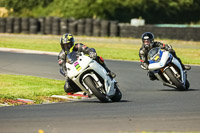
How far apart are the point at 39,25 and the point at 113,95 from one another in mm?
26190

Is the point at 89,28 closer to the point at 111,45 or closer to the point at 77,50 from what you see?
the point at 111,45

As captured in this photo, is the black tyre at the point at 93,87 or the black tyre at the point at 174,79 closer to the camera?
the black tyre at the point at 93,87

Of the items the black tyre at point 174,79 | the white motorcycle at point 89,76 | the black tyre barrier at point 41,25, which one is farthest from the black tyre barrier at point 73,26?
the white motorcycle at point 89,76

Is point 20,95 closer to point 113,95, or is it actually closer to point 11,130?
point 113,95

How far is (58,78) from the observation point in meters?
15.4

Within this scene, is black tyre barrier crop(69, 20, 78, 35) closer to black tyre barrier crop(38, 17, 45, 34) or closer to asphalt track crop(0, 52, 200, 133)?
black tyre barrier crop(38, 17, 45, 34)

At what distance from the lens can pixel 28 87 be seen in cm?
1272

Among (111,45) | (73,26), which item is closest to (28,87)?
(111,45)

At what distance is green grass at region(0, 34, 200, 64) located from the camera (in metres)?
23.8

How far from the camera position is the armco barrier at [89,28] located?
30922 mm

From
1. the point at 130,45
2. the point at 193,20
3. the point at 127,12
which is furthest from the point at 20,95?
the point at 193,20

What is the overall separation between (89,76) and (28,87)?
338 cm

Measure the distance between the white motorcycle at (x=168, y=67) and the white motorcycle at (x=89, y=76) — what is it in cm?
264

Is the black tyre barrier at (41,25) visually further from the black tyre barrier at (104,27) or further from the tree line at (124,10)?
the tree line at (124,10)
